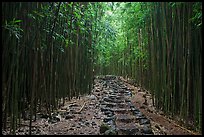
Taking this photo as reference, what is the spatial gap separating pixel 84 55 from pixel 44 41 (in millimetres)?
3424

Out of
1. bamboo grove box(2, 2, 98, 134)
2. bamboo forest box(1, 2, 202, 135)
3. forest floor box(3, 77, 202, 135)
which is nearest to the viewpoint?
bamboo grove box(2, 2, 98, 134)

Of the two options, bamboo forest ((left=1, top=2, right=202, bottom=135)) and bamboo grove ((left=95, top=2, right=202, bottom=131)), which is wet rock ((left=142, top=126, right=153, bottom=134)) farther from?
bamboo grove ((left=95, top=2, right=202, bottom=131))

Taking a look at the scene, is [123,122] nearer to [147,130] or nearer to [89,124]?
[89,124]

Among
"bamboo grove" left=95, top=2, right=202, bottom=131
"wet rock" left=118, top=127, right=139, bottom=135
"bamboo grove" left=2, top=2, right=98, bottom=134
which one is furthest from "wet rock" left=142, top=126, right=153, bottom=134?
"bamboo grove" left=2, top=2, right=98, bottom=134

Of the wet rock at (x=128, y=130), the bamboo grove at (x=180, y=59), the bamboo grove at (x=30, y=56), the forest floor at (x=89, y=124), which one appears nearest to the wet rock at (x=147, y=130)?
the forest floor at (x=89, y=124)

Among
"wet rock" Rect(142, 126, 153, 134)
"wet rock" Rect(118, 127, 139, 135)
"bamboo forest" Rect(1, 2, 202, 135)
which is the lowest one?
"wet rock" Rect(118, 127, 139, 135)

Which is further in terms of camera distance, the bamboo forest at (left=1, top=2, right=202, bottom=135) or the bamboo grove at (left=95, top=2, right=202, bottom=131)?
the bamboo grove at (left=95, top=2, right=202, bottom=131)

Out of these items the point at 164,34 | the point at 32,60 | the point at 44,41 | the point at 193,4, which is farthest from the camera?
the point at 164,34

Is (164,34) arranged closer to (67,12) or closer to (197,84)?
(197,84)

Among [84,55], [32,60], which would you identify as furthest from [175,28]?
[84,55]

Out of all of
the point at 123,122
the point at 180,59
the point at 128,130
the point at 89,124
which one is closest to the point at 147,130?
the point at 128,130

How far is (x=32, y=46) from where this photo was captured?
3080mm

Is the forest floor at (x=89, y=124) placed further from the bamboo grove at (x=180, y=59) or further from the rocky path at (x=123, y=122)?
the bamboo grove at (x=180, y=59)

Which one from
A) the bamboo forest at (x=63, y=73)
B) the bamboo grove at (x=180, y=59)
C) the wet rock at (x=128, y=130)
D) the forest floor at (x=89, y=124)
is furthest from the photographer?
the wet rock at (x=128, y=130)
